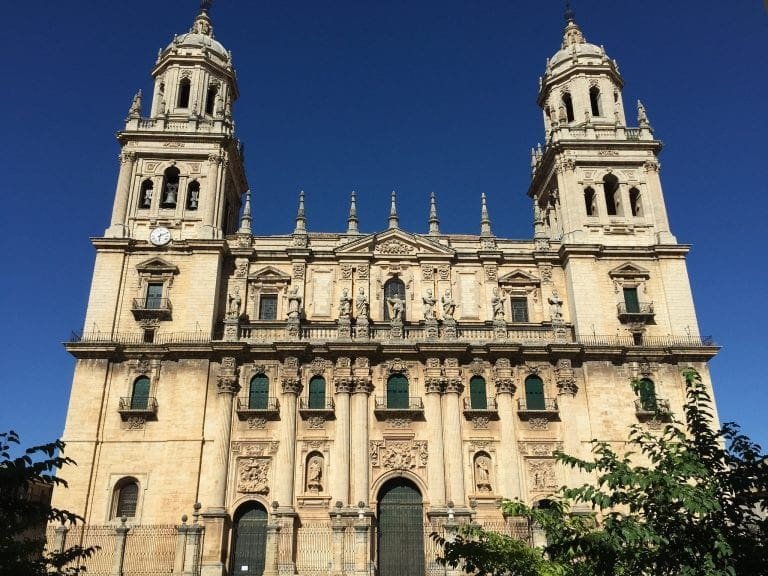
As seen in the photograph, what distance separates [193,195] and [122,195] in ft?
10.1

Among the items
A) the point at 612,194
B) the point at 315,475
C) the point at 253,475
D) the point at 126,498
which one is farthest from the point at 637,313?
the point at 126,498

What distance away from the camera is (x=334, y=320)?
1235 inches

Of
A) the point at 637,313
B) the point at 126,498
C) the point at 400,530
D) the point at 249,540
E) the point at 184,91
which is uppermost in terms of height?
the point at 184,91

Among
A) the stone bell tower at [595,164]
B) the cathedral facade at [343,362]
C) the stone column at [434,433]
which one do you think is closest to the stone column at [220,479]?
the cathedral facade at [343,362]

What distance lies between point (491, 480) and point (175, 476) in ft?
39.4

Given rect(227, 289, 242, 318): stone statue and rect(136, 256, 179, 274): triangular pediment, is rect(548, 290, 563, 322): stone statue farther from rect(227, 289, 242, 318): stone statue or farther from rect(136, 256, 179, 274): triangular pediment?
rect(136, 256, 179, 274): triangular pediment

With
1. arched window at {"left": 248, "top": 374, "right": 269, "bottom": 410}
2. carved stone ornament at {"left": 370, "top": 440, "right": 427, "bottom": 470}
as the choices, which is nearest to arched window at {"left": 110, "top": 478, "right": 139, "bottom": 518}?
arched window at {"left": 248, "top": 374, "right": 269, "bottom": 410}

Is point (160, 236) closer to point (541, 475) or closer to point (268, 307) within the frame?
point (268, 307)

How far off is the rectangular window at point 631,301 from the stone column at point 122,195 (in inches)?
868

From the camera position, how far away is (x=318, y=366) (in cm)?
2989

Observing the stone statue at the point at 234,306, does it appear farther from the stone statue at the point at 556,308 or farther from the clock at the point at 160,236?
the stone statue at the point at 556,308

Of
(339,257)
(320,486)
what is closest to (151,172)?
(339,257)

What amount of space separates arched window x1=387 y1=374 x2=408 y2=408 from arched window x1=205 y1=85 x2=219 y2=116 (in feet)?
55.0

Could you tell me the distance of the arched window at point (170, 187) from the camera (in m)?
33.7
